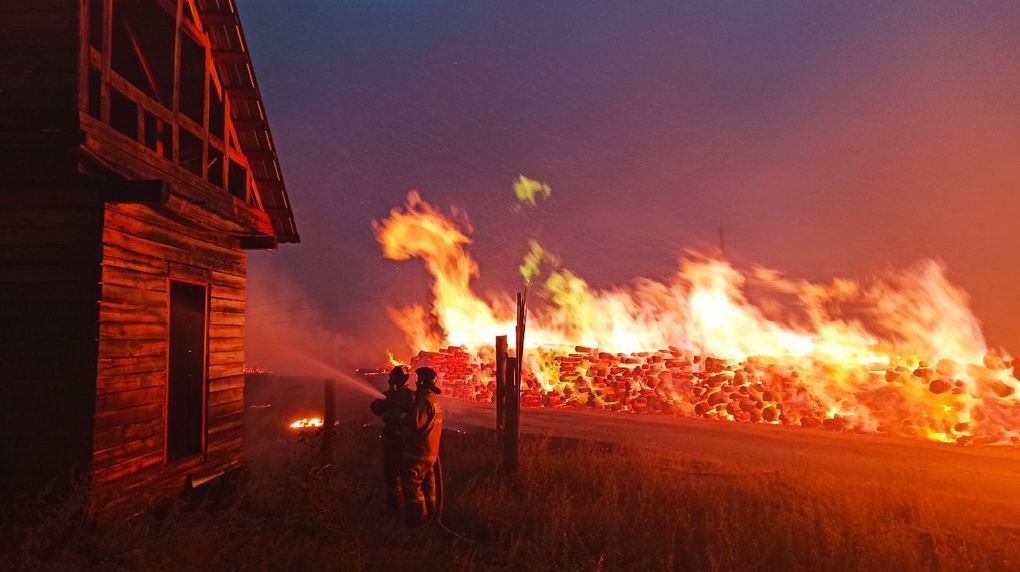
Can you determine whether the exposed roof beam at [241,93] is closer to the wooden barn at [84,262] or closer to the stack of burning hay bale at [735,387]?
the wooden barn at [84,262]

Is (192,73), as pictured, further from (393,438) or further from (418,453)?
(418,453)

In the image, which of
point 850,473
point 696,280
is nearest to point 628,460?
point 850,473

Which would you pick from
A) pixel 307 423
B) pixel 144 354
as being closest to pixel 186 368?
pixel 144 354

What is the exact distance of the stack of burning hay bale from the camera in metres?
17.0

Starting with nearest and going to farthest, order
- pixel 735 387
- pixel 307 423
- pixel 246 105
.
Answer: pixel 246 105
pixel 307 423
pixel 735 387

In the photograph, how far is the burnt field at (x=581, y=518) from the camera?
5.36 m

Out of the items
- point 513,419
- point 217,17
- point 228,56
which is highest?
point 217,17

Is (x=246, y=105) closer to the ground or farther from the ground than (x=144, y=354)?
farther from the ground

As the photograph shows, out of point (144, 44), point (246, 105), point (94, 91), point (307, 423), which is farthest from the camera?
point (307, 423)

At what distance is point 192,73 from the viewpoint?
8.55m

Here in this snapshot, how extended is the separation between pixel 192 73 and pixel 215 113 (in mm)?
622

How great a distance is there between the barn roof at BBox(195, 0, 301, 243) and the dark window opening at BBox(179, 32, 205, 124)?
242mm

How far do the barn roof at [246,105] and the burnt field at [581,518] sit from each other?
150 inches

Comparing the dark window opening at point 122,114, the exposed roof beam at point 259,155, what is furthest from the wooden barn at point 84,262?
the exposed roof beam at point 259,155
